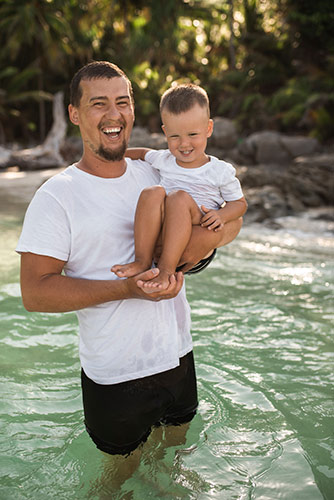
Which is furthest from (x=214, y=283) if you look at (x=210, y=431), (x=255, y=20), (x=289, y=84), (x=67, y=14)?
(x=67, y=14)

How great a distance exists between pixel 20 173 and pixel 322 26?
40.0ft

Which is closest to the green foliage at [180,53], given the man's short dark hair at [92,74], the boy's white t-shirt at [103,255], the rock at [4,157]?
the rock at [4,157]

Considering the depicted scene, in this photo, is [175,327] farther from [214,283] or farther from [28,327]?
[214,283]

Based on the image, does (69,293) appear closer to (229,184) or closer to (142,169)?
(142,169)

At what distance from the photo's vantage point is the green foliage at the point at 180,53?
19281 millimetres

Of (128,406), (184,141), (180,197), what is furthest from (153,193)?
(128,406)

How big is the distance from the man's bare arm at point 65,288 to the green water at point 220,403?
1099 millimetres

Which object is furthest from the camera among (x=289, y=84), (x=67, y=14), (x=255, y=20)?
(x=67, y=14)

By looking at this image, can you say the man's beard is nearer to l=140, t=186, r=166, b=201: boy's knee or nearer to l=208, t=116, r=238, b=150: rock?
l=140, t=186, r=166, b=201: boy's knee

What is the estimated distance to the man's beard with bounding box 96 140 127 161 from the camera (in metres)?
2.27

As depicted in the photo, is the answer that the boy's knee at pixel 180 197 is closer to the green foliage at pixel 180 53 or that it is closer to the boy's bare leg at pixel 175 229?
the boy's bare leg at pixel 175 229

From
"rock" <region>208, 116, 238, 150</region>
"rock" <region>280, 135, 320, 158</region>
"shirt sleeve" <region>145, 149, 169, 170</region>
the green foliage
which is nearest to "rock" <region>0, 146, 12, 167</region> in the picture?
the green foliage

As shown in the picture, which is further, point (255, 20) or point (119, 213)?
point (255, 20)

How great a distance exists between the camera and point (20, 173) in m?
18.3
